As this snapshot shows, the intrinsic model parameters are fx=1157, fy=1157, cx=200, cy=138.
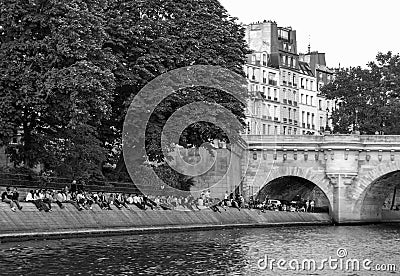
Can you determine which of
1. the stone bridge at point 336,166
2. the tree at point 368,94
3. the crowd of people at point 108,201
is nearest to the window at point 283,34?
the tree at point 368,94

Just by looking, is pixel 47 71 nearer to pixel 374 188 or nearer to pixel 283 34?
pixel 374 188

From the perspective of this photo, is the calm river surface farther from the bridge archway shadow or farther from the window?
the window

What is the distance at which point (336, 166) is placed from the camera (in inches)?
3883

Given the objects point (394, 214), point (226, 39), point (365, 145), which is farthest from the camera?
point (394, 214)

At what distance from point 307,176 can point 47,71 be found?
40370mm

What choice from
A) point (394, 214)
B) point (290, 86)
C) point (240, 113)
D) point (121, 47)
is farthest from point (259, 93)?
point (121, 47)

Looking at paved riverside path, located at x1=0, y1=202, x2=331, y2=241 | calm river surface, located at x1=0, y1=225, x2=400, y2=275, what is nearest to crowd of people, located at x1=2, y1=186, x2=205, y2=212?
paved riverside path, located at x1=0, y1=202, x2=331, y2=241

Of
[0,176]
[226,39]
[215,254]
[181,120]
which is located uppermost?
[226,39]

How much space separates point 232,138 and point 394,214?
34.5 m

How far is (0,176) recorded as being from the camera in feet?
207

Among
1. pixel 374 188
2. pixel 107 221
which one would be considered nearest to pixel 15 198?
pixel 107 221

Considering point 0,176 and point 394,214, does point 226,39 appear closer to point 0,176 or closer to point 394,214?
point 0,176

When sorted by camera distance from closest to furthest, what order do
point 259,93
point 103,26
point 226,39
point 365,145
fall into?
point 103,26, point 226,39, point 365,145, point 259,93

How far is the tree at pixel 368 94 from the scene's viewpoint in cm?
11262
